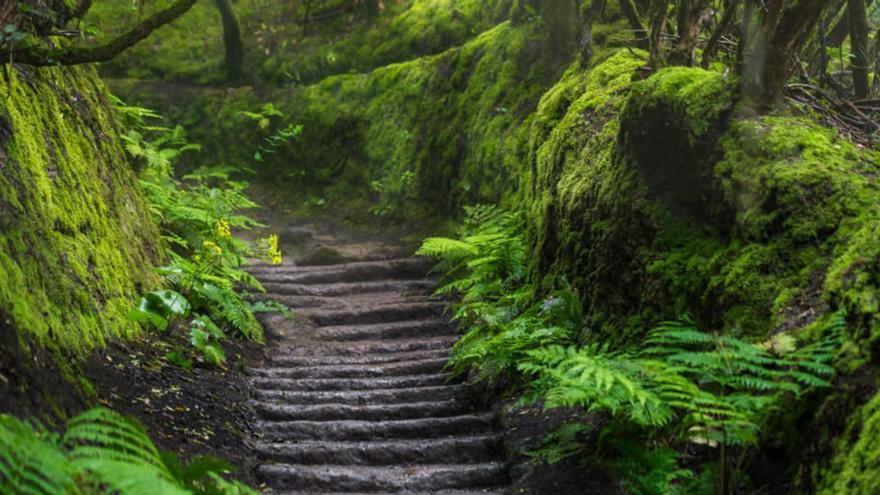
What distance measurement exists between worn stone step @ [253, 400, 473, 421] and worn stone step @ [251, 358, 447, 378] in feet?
2.26

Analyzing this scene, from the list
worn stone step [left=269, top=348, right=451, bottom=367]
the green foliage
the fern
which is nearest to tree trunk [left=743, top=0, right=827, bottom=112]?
the green foliage

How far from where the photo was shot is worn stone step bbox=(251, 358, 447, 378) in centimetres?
662

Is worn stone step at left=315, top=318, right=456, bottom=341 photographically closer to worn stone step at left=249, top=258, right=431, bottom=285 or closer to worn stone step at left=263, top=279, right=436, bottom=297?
worn stone step at left=263, top=279, right=436, bottom=297

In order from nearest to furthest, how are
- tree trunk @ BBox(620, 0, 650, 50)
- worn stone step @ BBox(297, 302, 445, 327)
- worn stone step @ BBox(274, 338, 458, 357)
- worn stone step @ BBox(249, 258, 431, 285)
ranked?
1. worn stone step @ BBox(274, 338, 458, 357)
2. tree trunk @ BBox(620, 0, 650, 50)
3. worn stone step @ BBox(297, 302, 445, 327)
4. worn stone step @ BBox(249, 258, 431, 285)

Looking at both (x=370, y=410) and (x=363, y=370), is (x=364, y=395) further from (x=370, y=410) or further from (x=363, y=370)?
(x=363, y=370)

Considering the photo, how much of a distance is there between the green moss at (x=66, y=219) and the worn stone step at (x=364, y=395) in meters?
1.25

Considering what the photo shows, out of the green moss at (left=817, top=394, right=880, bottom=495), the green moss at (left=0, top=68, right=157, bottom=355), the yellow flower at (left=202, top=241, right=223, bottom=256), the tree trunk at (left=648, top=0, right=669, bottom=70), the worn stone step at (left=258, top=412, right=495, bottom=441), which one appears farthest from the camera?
the yellow flower at (left=202, top=241, right=223, bottom=256)

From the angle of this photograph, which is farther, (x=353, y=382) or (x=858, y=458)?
(x=353, y=382)

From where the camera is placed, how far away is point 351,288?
9.48 m

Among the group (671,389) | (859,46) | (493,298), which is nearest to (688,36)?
(859,46)

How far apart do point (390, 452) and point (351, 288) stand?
4366 mm

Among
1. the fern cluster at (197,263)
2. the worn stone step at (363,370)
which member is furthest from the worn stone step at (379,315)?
the worn stone step at (363,370)

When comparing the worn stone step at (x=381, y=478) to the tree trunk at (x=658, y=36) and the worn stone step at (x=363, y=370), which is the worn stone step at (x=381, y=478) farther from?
the tree trunk at (x=658, y=36)

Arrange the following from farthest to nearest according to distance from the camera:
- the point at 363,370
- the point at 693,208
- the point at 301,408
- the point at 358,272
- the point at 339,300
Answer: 1. the point at 358,272
2. the point at 339,300
3. the point at 363,370
4. the point at 301,408
5. the point at 693,208
